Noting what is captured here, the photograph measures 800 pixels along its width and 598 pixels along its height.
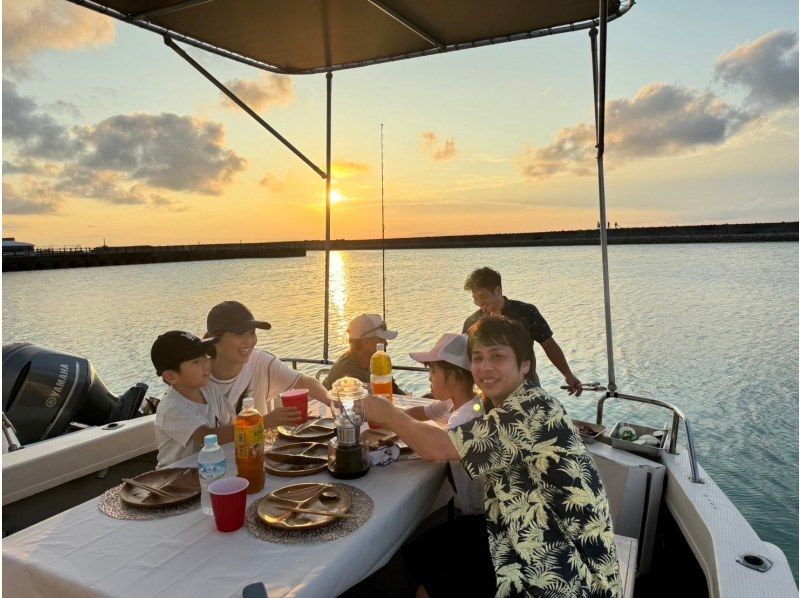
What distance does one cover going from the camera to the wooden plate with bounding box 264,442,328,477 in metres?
1.92

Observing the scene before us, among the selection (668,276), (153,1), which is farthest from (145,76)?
(668,276)

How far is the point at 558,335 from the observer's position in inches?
609

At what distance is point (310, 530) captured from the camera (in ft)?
4.90

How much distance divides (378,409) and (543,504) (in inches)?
28.3

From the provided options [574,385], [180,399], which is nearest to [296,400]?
[180,399]

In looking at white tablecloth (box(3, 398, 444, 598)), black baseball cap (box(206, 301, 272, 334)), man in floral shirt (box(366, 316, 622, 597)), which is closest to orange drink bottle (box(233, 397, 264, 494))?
white tablecloth (box(3, 398, 444, 598))

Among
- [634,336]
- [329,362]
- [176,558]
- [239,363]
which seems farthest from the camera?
[634,336]

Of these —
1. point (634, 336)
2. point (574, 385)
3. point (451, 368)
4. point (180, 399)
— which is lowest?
point (634, 336)

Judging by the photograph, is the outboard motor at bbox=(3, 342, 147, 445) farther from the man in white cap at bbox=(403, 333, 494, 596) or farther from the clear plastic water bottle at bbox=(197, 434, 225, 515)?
the man in white cap at bbox=(403, 333, 494, 596)

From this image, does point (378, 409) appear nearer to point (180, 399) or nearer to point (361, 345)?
point (180, 399)

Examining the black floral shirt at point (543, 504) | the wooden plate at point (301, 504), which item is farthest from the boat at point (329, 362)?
the wooden plate at point (301, 504)

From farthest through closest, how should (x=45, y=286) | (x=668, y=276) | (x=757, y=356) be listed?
(x=45, y=286), (x=668, y=276), (x=757, y=356)

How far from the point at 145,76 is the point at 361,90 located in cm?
175

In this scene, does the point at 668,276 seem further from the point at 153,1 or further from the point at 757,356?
the point at 153,1
